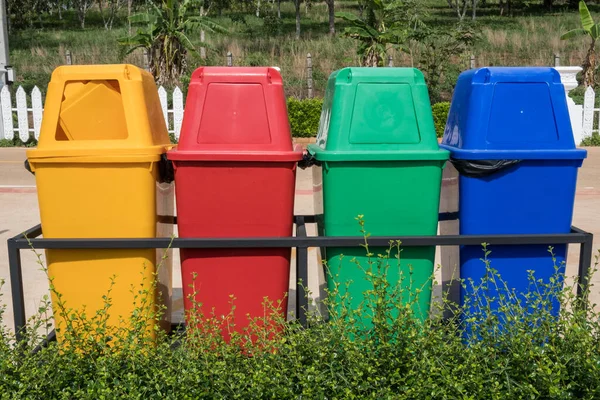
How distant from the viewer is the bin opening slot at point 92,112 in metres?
3.28

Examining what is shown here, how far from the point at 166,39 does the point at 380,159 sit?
13879 mm

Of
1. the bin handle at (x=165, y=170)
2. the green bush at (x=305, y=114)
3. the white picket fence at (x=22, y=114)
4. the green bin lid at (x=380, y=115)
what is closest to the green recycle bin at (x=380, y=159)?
the green bin lid at (x=380, y=115)

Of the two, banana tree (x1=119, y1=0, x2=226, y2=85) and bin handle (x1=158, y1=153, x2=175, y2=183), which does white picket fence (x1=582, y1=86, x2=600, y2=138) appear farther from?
bin handle (x1=158, y1=153, x2=175, y2=183)

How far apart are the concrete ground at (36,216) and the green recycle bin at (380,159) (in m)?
0.64

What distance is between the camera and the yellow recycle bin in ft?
9.93

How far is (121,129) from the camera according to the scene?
3404 mm

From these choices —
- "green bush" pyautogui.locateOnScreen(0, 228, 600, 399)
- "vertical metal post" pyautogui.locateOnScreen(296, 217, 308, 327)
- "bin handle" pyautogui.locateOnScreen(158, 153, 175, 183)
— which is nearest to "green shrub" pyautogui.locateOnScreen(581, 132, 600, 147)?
"green bush" pyautogui.locateOnScreen(0, 228, 600, 399)

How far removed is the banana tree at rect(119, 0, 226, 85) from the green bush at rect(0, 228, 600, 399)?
1360 cm

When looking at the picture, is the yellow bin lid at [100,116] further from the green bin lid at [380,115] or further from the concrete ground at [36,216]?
the green bin lid at [380,115]

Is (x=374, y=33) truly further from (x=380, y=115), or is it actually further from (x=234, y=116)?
(x=234, y=116)

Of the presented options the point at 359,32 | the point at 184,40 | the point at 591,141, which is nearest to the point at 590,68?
the point at 591,141

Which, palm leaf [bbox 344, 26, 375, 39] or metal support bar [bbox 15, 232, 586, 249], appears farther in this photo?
palm leaf [bbox 344, 26, 375, 39]

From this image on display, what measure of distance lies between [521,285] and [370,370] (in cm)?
109

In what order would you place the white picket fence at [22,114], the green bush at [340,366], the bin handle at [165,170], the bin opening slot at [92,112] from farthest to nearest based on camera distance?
the white picket fence at [22,114], the bin opening slot at [92,112], the bin handle at [165,170], the green bush at [340,366]
